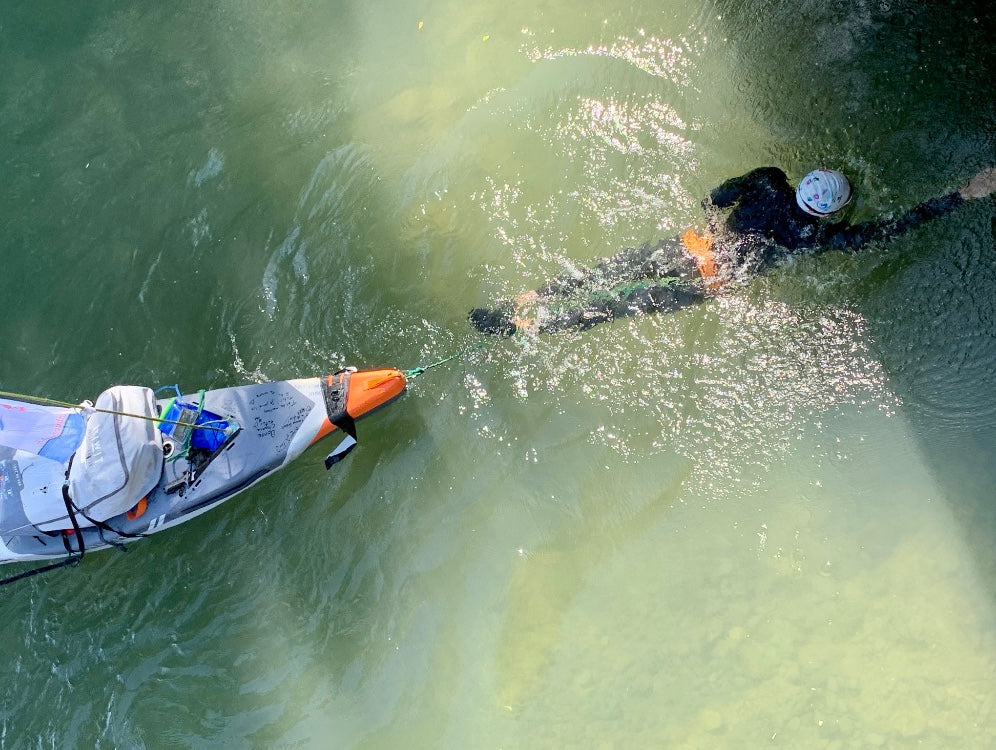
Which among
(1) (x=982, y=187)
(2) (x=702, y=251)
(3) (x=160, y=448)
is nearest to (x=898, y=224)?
(1) (x=982, y=187)

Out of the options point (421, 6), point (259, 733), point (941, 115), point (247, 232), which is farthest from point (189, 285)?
point (941, 115)

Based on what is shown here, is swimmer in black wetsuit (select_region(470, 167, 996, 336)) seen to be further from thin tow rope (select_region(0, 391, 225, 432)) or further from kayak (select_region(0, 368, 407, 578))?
thin tow rope (select_region(0, 391, 225, 432))

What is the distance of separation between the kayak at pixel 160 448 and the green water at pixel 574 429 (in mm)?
339

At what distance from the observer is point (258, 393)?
4.87 m

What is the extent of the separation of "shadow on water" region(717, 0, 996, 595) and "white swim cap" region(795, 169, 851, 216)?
2.43 ft

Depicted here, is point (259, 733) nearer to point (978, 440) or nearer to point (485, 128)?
point (485, 128)

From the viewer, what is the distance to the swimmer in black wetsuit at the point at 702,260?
4875 mm

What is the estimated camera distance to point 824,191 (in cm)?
444

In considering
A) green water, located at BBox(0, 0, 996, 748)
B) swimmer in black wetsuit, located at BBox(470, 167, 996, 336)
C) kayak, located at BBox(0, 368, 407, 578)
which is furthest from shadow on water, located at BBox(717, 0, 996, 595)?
kayak, located at BBox(0, 368, 407, 578)

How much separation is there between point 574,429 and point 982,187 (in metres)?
3.58

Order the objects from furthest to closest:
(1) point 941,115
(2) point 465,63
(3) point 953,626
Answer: (2) point 465,63 < (1) point 941,115 < (3) point 953,626

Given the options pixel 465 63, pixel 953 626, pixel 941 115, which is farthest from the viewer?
pixel 465 63

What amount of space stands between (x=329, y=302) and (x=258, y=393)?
2.98ft

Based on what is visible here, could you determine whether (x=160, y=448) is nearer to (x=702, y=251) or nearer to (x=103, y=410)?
(x=103, y=410)
